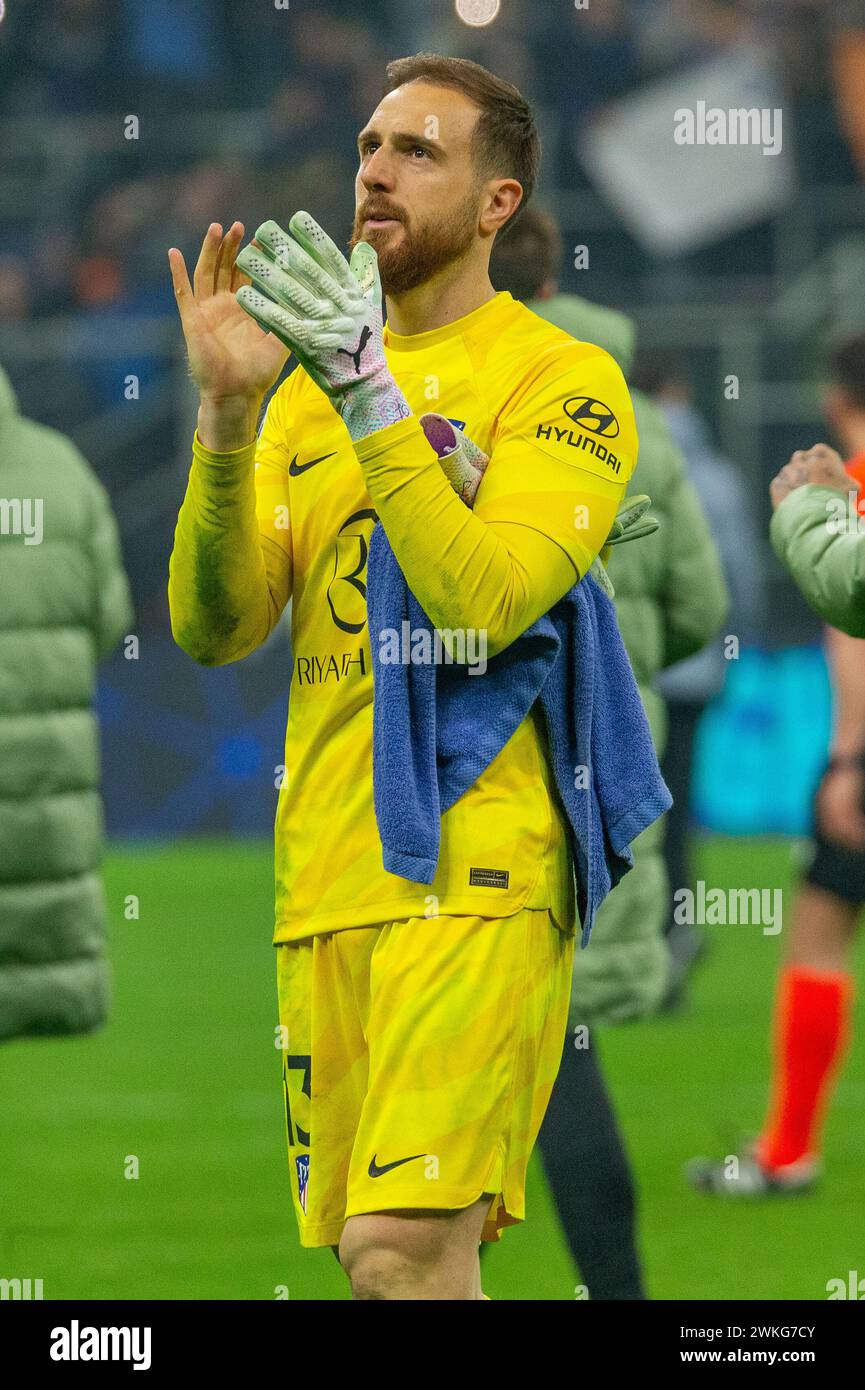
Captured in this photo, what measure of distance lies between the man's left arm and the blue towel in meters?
0.08

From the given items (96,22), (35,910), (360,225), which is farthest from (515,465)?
(96,22)

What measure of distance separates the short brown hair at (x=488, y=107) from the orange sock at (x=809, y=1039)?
274cm

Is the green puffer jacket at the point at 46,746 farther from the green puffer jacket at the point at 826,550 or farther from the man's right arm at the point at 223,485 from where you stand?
the green puffer jacket at the point at 826,550

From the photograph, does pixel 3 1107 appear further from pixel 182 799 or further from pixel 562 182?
pixel 562 182

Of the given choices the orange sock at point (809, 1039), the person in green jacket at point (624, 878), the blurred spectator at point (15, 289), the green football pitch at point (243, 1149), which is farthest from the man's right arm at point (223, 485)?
the blurred spectator at point (15, 289)

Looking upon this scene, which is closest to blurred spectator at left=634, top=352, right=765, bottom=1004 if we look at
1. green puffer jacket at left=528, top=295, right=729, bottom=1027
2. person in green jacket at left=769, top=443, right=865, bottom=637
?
green puffer jacket at left=528, top=295, right=729, bottom=1027

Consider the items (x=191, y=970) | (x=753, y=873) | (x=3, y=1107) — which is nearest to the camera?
(x=3, y=1107)

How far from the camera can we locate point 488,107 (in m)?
2.96

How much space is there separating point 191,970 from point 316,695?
587cm

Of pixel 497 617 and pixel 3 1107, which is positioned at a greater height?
pixel 497 617

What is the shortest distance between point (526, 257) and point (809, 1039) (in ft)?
7.04

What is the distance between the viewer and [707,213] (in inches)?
554

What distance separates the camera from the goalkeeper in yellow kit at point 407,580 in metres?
2.65

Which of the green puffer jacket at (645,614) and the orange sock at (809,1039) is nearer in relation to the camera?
the green puffer jacket at (645,614)
